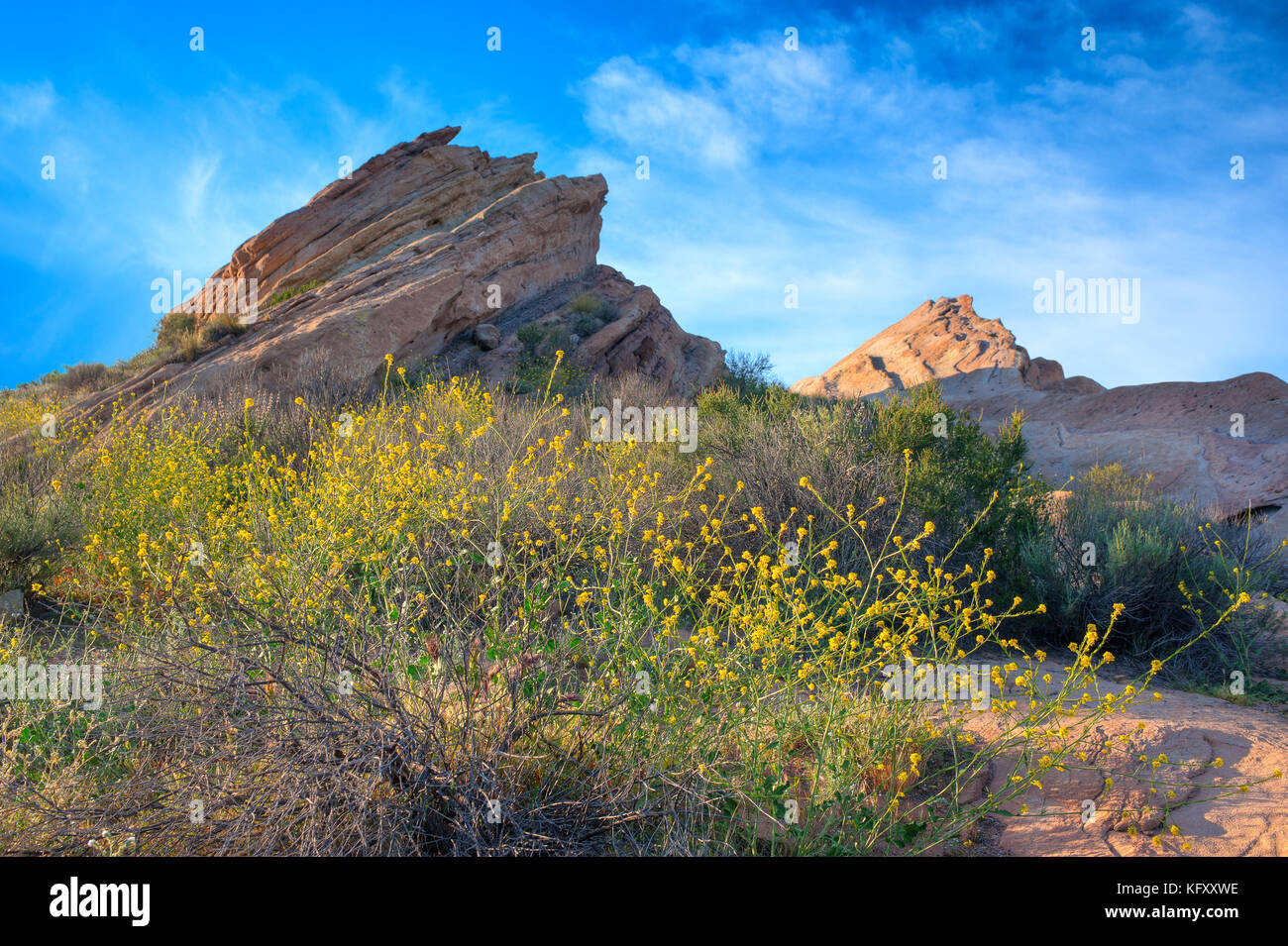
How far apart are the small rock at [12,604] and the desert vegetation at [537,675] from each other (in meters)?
0.16

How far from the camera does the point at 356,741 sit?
239cm

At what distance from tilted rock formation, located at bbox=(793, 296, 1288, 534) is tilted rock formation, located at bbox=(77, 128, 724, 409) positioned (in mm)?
6416

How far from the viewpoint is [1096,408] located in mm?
17344

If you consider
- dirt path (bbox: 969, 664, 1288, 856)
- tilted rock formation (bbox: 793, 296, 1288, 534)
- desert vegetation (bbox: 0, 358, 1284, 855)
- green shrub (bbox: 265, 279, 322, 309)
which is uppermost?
green shrub (bbox: 265, 279, 322, 309)

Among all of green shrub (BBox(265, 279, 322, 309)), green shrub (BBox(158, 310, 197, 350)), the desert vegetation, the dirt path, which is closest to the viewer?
the desert vegetation

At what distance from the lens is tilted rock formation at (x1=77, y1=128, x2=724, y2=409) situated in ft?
43.2

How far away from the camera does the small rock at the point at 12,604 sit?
5.61m

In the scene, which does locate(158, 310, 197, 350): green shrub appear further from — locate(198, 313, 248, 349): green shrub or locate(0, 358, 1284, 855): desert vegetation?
locate(0, 358, 1284, 855): desert vegetation

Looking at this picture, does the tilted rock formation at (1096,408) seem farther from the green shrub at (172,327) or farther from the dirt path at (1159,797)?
the green shrub at (172,327)

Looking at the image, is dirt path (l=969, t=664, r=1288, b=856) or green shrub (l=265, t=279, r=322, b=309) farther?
green shrub (l=265, t=279, r=322, b=309)

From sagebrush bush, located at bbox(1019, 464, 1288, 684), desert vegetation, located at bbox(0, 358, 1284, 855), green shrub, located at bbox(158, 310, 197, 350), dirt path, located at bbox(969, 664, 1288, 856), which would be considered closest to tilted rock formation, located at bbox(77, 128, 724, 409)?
green shrub, located at bbox(158, 310, 197, 350)

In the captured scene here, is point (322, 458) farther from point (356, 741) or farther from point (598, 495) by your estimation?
point (356, 741)

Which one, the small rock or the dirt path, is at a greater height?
the small rock
